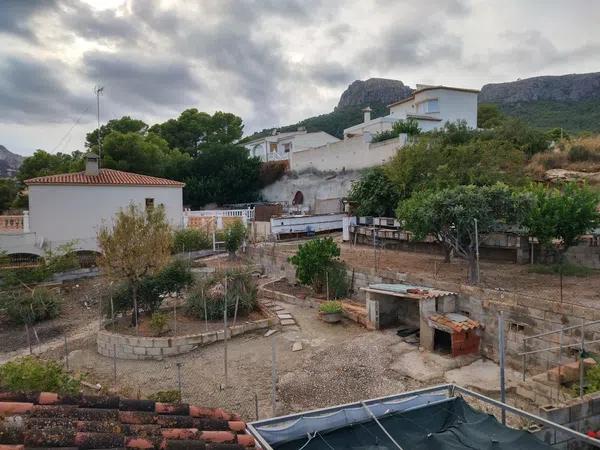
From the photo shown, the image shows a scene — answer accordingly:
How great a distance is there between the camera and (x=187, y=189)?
115 feet

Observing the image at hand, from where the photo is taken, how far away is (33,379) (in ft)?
20.8

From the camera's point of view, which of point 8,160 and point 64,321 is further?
point 8,160

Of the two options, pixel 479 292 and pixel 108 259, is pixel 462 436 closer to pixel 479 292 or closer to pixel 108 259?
pixel 479 292

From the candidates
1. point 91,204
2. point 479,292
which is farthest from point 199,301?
point 91,204

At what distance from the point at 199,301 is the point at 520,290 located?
9.10 metres

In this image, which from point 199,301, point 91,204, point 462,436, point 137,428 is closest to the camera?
point 137,428

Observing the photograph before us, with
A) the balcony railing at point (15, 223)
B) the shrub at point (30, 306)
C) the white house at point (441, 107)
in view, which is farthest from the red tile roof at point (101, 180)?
the white house at point (441, 107)

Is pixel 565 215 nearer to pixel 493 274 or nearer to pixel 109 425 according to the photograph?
pixel 493 274

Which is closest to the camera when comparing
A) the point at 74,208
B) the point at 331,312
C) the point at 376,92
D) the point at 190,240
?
the point at 331,312

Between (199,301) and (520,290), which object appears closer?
(520,290)

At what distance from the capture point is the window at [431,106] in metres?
33.8

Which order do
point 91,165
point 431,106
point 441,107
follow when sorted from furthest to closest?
point 431,106
point 441,107
point 91,165

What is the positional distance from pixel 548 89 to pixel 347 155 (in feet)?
151

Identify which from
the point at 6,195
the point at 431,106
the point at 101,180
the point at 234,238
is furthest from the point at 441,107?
the point at 6,195
